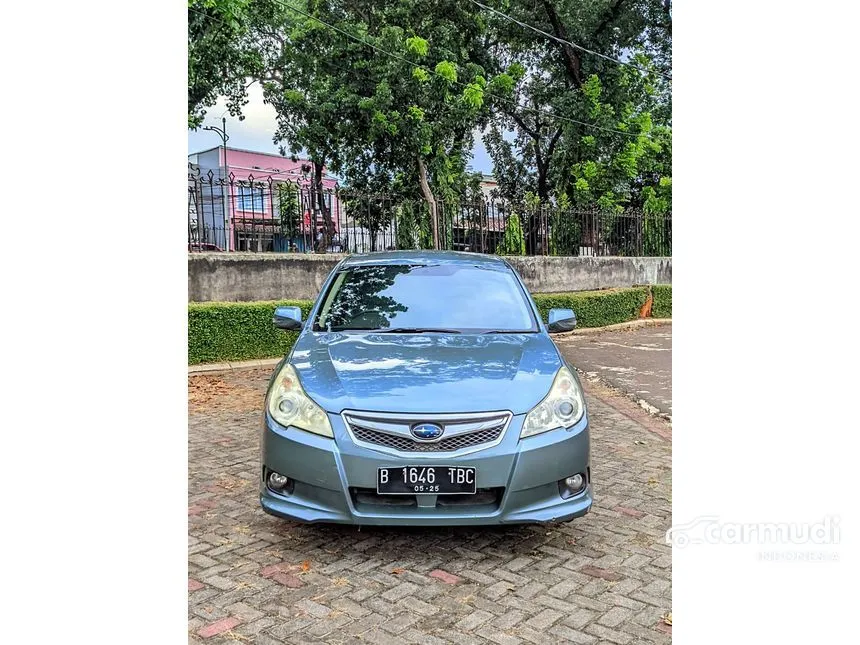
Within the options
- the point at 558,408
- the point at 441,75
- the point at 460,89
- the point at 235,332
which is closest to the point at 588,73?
the point at 460,89

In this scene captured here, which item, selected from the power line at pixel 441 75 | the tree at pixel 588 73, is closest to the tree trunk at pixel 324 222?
the power line at pixel 441 75

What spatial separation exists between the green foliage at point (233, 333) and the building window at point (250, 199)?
1593mm

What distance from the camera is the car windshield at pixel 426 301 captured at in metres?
4.66

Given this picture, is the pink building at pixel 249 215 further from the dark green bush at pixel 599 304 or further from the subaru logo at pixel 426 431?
the subaru logo at pixel 426 431

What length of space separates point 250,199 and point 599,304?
329 inches

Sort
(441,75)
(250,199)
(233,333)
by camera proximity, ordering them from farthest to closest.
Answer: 1. (441,75)
2. (250,199)
3. (233,333)

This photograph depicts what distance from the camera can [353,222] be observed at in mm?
11898

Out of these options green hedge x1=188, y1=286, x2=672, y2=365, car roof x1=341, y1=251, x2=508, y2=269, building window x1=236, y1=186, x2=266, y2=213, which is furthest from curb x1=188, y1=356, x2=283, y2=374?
car roof x1=341, y1=251, x2=508, y2=269

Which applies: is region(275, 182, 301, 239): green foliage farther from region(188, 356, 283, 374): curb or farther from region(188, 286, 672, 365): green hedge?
region(188, 356, 283, 374): curb

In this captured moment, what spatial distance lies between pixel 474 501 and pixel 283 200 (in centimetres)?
836

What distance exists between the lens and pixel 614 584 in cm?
345

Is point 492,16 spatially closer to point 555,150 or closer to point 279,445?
point 555,150

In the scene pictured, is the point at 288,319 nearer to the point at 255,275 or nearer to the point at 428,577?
the point at 428,577

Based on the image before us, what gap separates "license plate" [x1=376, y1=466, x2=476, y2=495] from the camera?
3.44 metres
